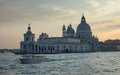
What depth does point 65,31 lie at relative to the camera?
520 feet

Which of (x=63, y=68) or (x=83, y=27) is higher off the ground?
(x=83, y=27)

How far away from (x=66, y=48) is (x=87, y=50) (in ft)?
59.0

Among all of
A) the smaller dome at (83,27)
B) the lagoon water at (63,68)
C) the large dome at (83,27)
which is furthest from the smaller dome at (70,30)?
the lagoon water at (63,68)

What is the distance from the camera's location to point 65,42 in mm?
134875

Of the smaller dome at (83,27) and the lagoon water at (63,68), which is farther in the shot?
the smaller dome at (83,27)

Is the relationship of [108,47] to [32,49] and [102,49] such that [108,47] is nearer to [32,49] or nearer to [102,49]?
[102,49]

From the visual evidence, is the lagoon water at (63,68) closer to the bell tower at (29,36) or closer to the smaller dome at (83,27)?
the bell tower at (29,36)

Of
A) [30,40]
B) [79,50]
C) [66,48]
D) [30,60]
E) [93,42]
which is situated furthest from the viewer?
[93,42]

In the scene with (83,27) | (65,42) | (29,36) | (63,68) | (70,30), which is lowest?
(63,68)

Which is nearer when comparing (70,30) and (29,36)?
(29,36)

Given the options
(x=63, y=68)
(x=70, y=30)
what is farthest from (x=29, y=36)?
(x=63, y=68)

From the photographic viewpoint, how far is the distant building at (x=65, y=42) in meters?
125

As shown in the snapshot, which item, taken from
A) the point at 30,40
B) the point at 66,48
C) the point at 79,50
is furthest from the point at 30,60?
the point at 79,50

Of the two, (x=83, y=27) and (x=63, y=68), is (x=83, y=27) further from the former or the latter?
(x=63, y=68)
